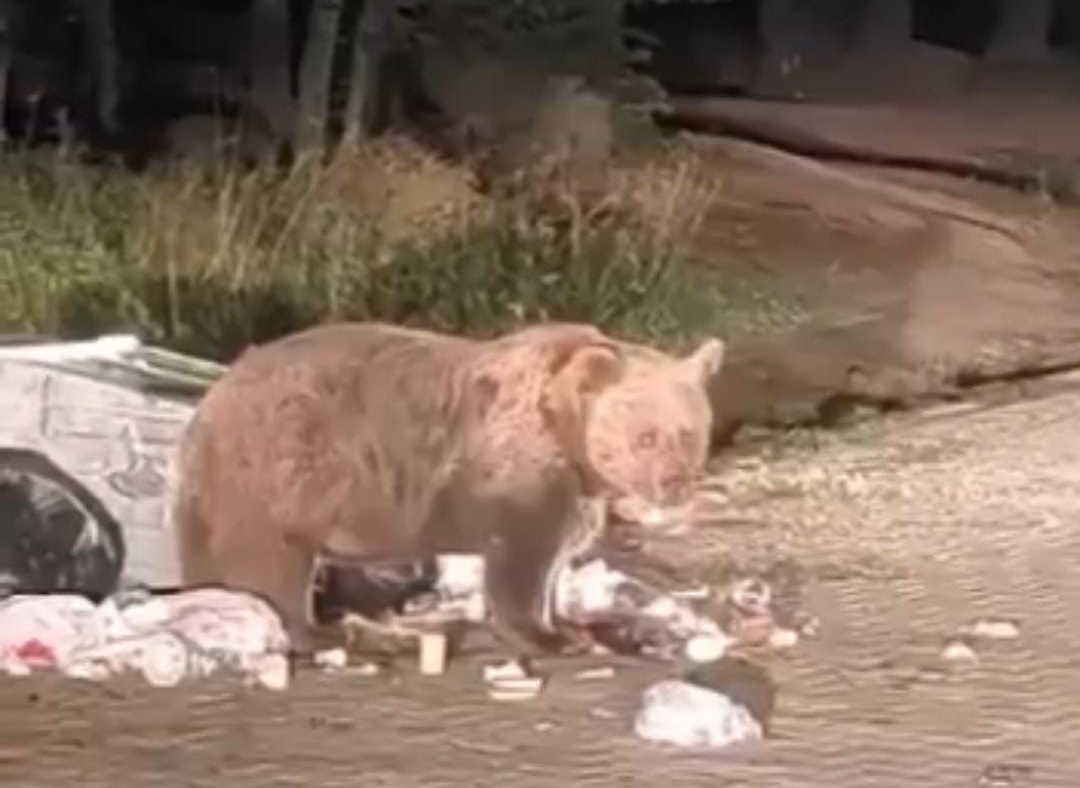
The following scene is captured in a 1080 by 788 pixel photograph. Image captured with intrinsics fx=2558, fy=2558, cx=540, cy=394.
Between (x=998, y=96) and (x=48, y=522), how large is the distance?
592 millimetres

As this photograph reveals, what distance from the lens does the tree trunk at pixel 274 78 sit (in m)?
1.45

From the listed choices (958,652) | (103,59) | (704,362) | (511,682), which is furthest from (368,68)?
(958,652)

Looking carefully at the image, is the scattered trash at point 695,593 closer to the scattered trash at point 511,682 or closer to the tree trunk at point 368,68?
the scattered trash at point 511,682

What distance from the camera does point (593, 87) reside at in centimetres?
144

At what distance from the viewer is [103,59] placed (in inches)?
56.9

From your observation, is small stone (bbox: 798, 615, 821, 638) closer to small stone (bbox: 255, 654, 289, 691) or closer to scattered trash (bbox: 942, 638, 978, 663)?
scattered trash (bbox: 942, 638, 978, 663)

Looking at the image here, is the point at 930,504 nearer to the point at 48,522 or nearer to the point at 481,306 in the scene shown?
the point at 481,306

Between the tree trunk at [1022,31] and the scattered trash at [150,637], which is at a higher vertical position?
the tree trunk at [1022,31]

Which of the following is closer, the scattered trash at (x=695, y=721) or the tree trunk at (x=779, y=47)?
the scattered trash at (x=695, y=721)

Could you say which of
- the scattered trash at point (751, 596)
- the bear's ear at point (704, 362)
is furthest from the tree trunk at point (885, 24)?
the scattered trash at point (751, 596)

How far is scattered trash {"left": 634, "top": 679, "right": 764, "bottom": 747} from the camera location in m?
1.27

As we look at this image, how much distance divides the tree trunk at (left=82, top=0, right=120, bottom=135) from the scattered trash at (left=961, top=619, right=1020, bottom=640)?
1.81ft

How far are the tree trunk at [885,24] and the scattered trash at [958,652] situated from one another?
346mm

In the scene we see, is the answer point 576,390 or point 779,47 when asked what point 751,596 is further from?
point 779,47
